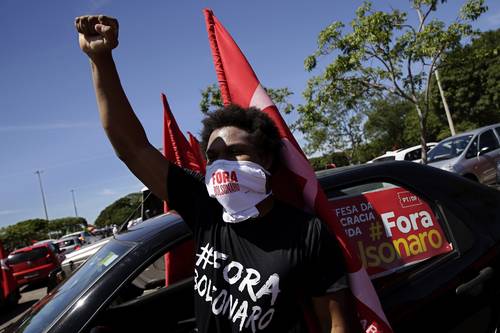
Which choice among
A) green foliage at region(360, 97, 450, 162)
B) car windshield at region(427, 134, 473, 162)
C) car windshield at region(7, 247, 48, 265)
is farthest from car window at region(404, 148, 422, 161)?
green foliage at region(360, 97, 450, 162)

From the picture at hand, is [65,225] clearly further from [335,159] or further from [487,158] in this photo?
[487,158]

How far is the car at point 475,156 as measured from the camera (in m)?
10.1

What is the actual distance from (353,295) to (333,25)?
14.0 metres

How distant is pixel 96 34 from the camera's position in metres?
1.53

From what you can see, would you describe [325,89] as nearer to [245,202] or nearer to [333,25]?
[333,25]

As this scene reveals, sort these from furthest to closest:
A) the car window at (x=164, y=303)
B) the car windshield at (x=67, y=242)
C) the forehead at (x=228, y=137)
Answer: the car windshield at (x=67, y=242) → the car window at (x=164, y=303) → the forehead at (x=228, y=137)

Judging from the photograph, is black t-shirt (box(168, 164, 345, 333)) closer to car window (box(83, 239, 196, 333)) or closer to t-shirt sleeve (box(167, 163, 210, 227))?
t-shirt sleeve (box(167, 163, 210, 227))

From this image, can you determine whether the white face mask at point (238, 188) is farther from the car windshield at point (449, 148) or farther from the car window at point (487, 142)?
the car window at point (487, 142)

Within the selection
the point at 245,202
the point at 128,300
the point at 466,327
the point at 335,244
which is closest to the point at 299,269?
the point at 335,244

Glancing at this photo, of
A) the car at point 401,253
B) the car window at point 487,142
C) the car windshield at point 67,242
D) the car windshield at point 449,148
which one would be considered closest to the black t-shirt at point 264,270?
Answer: the car at point 401,253

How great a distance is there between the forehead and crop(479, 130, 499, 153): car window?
10.4 meters

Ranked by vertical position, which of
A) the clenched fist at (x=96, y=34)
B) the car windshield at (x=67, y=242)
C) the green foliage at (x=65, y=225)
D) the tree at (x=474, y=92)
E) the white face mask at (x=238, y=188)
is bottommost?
the green foliage at (x=65, y=225)

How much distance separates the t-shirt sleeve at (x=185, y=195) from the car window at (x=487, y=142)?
1044 centimetres

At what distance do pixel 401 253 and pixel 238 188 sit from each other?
1.16 meters
